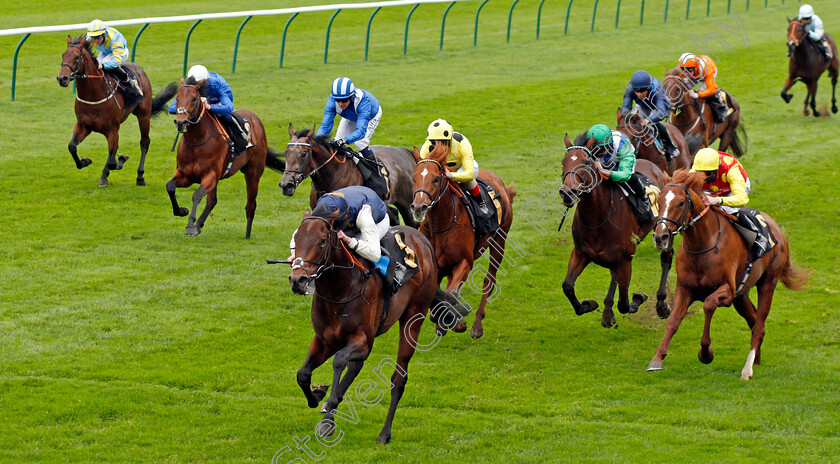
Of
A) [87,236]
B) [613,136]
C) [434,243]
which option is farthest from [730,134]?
[87,236]

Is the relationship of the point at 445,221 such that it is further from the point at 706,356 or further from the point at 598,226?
the point at 706,356

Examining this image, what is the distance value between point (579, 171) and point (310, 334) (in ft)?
11.2

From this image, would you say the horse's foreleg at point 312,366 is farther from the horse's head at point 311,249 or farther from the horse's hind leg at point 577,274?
the horse's hind leg at point 577,274

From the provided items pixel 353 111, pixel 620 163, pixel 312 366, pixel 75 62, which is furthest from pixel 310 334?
pixel 75 62

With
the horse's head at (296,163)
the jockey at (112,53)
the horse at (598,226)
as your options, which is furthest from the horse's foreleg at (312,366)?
the jockey at (112,53)

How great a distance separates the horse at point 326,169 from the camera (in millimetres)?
10953

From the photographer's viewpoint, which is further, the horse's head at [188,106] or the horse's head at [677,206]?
Answer: the horse's head at [188,106]

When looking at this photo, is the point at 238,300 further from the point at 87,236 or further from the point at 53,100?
the point at 53,100

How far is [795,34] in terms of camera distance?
20828mm

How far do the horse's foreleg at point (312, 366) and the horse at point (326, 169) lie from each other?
264 centimetres

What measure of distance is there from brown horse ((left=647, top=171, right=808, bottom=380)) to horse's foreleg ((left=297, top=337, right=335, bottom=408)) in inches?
120

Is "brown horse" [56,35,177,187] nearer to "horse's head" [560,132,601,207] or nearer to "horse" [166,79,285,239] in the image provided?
"horse" [166,79,285,239]

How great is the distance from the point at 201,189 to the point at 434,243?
4349 millimetres

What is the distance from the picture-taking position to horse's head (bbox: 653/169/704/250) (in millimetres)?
8594
